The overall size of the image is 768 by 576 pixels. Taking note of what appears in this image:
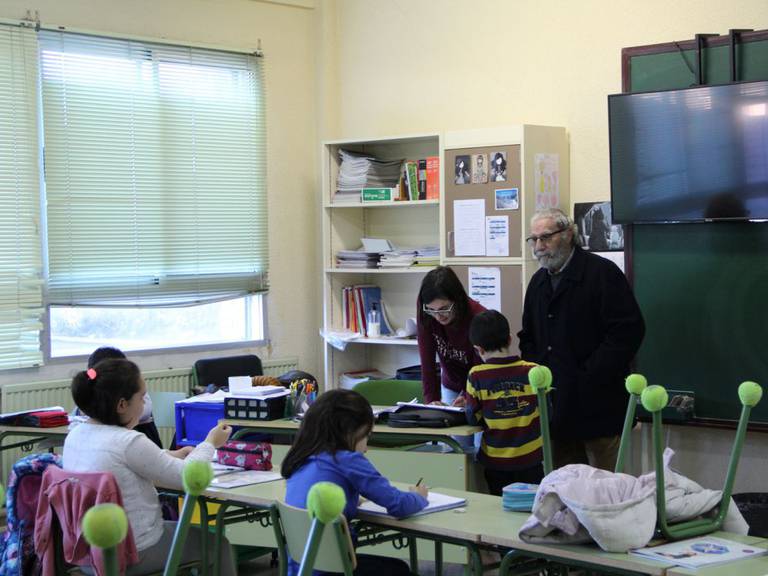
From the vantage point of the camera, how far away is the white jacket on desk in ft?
9.06

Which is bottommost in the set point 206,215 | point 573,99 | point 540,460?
point 540,460

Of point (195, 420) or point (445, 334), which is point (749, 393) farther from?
point (195, 420)

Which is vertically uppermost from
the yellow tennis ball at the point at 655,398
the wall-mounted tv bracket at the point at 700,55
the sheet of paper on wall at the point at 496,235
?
the wall-mounted tv bracket at the point at 700,55

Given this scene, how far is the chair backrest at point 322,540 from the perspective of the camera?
287 cm

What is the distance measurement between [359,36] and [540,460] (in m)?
3.75

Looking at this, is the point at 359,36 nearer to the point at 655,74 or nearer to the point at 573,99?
the point at 573,99

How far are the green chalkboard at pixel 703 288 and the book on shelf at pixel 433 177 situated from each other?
1.39m

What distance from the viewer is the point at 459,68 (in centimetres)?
643

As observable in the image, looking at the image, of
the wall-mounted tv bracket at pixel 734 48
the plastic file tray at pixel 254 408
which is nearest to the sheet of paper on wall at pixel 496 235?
the wall-mounted tv bracket at pixel 734 48

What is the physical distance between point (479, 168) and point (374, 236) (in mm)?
1370

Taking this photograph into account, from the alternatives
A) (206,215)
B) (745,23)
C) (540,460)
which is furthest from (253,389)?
(745,23)

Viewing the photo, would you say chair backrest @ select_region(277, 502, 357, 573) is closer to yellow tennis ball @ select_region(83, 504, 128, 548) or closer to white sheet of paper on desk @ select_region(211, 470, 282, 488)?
white sheet of paper on desk @ select_region(211, 470, 282, 488)

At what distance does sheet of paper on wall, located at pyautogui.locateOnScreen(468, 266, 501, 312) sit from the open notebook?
238 centimetres

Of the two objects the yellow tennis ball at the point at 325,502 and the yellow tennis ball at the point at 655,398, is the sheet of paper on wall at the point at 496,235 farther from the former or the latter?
the yellow tennis ball at the point at 325,502
